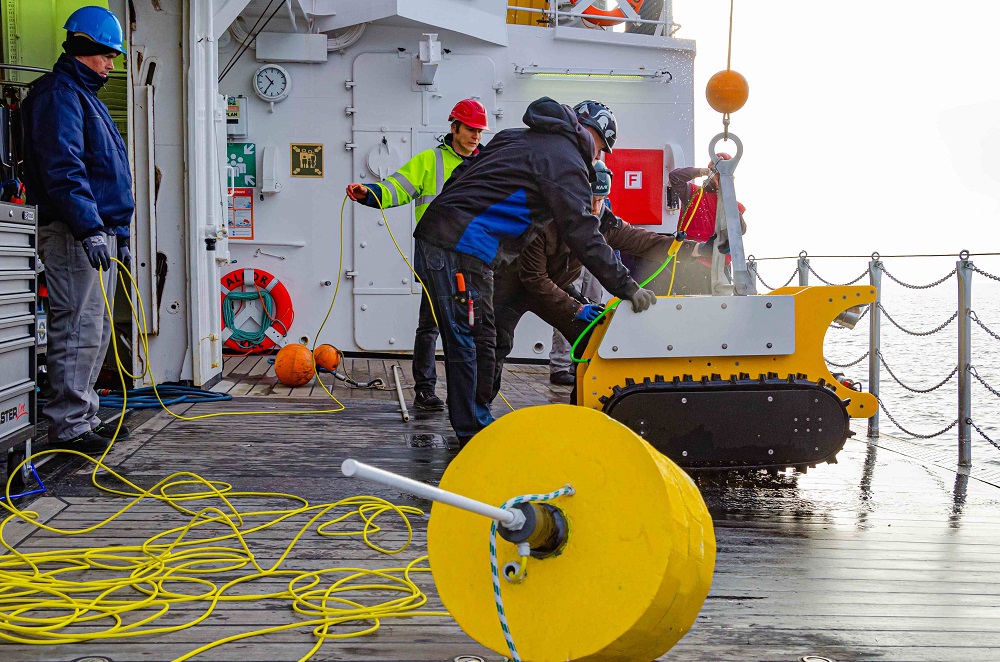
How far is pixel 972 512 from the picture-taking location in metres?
3.92

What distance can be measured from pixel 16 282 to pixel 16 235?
198 mm

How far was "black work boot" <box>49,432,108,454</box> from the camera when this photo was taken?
4301 millimetres

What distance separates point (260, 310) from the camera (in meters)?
9.08

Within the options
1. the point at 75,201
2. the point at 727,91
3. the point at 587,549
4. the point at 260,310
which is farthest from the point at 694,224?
the point at 587,549

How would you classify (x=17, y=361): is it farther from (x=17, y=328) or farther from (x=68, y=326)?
(x=68, y=326)

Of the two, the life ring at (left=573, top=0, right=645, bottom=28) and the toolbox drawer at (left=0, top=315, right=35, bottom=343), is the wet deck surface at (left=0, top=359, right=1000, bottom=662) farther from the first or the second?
the life ring at (left=573, top=0, right=645, bottom=28)

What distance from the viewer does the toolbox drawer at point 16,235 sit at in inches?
141

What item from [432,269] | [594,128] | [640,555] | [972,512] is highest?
[594,128]

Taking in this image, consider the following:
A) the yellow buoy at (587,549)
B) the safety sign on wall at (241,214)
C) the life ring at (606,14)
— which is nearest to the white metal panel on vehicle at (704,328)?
the yellow buoy at (587,549)

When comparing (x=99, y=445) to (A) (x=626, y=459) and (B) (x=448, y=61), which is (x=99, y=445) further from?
(B) (x=448, y=61)

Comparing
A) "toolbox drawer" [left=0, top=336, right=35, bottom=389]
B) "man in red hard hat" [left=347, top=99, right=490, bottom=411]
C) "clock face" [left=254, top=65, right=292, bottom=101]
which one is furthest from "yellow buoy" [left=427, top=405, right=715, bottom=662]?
"clock face" [left=254, top=65, right=292, bottom=101]

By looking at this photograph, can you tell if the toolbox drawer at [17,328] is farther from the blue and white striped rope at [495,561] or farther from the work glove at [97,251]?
the blue and white striped rope at [495,561]

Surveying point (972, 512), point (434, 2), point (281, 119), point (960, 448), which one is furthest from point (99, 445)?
point (434, 2)

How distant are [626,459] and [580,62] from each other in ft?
27.2
